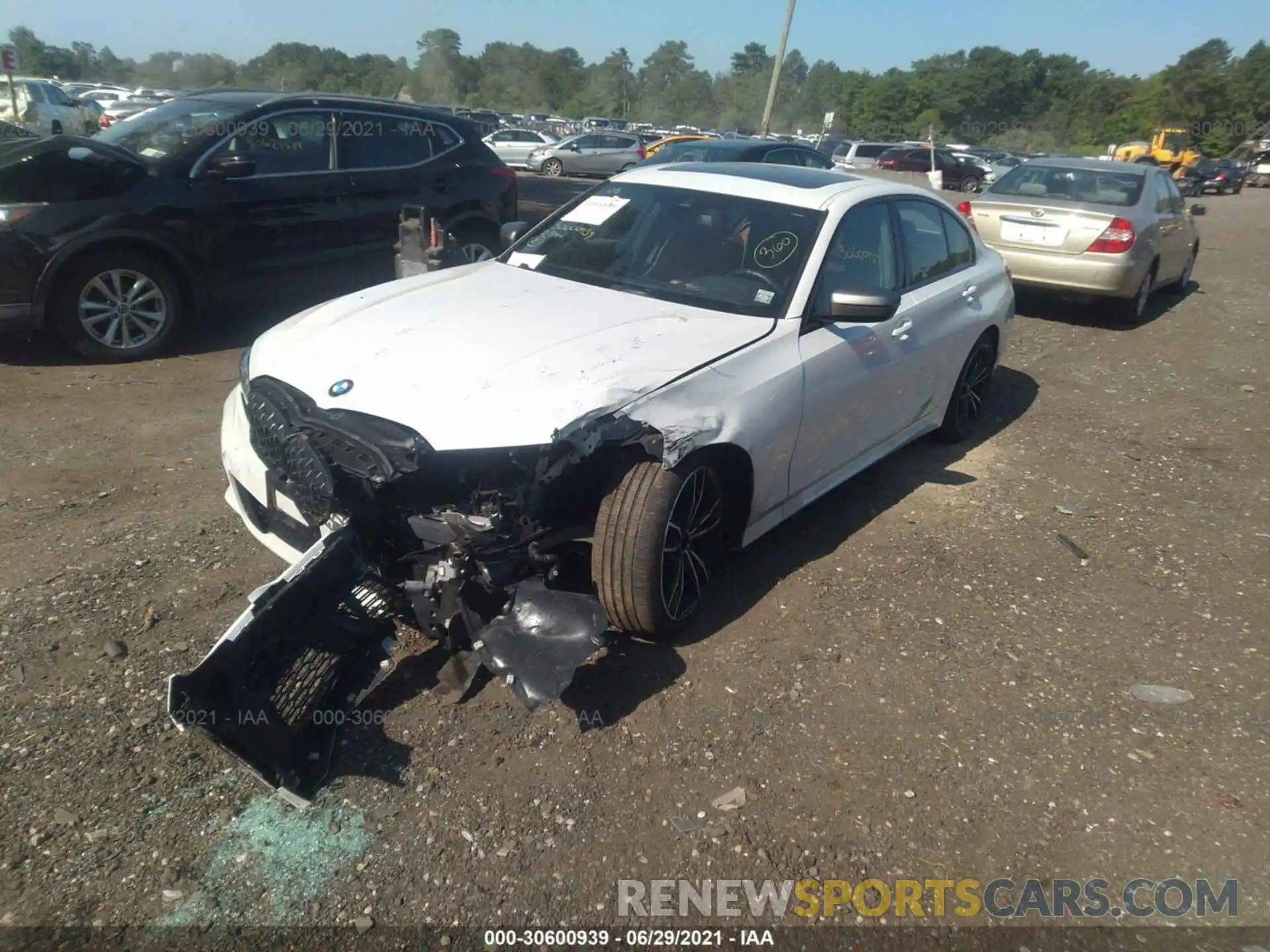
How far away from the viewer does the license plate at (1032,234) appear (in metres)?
9.04

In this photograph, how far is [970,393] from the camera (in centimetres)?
569

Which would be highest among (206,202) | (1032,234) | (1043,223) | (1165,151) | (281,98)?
(1165,151)

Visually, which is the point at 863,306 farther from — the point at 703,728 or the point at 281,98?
the point at 281,98

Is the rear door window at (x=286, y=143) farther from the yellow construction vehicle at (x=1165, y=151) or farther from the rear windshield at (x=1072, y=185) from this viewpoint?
the yellow construction vehicle at (x=1165, y=151)

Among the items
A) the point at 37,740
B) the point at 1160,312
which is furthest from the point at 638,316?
the point at 1160,312

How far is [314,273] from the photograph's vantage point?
23.2 ft

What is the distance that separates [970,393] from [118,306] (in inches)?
223

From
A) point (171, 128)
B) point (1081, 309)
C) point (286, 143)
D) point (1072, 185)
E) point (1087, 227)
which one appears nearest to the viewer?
point (171, 128)

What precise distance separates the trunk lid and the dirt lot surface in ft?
15.1

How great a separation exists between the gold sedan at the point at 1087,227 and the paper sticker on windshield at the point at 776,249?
18.8ft

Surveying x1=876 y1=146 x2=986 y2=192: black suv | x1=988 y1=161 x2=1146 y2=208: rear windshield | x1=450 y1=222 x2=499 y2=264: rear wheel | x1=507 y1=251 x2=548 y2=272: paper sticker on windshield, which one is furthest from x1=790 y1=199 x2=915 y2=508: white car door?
x1=876 y1=146 x2=986 y2=192: black suv

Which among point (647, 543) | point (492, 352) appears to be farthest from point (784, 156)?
point (647, 543)

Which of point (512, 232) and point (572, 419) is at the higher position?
point (512, 232)

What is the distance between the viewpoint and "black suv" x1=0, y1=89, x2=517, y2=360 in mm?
5789
